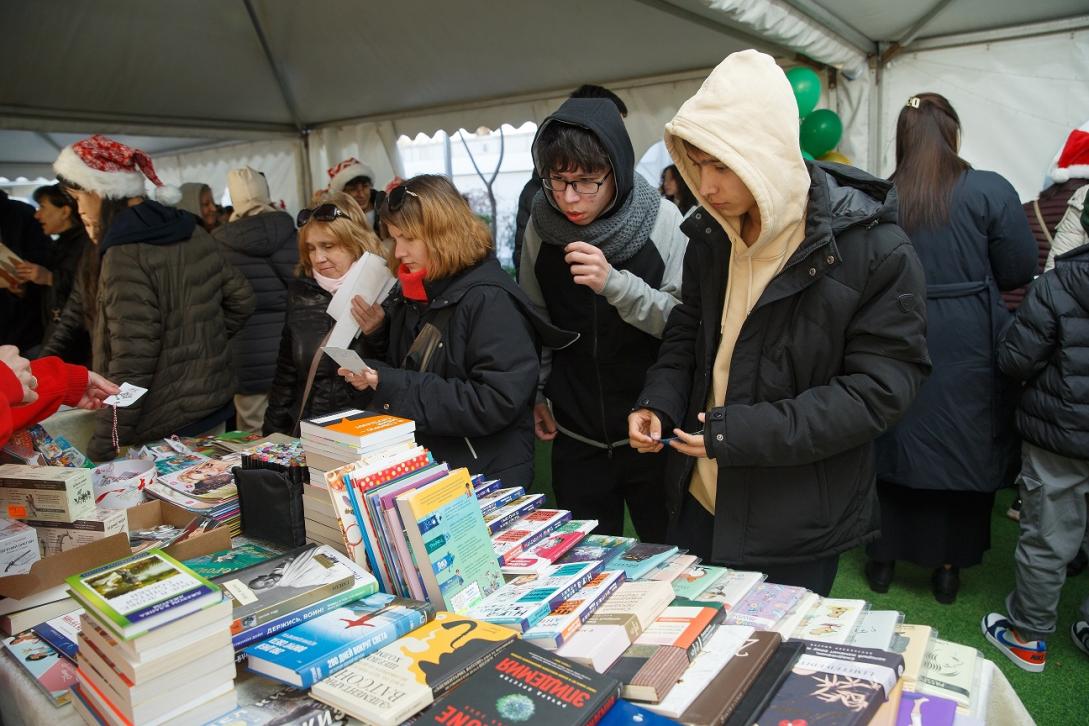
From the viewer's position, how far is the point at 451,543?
1.33 meters

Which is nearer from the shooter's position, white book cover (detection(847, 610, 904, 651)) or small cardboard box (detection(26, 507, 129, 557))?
white book cover (detection(847, 610, 904, 651))

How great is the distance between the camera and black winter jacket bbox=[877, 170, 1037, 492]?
8.49 feet

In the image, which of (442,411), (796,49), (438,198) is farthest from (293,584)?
(796,49)

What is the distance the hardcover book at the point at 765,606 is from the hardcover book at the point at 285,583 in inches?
27.3

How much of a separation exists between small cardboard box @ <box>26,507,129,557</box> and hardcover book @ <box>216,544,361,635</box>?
400mm

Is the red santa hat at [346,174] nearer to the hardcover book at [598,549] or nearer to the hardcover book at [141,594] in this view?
the hardcover book at [598,549]

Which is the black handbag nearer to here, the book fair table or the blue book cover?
the book fair table

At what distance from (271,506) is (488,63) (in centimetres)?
378

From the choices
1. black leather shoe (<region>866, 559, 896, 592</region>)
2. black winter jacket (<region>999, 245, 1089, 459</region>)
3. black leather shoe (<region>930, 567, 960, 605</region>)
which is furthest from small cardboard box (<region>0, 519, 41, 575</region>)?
black leather shoe (<region>930, 567, 960, 605</region>)

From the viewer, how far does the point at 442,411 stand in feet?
6.39

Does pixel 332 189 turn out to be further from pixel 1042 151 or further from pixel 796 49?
pixel 1042 151

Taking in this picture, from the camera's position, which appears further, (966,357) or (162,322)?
(162,322)

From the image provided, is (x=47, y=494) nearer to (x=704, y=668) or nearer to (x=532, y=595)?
(x=532, y=595)

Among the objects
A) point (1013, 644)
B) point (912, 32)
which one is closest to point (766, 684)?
point (1013, 644)
